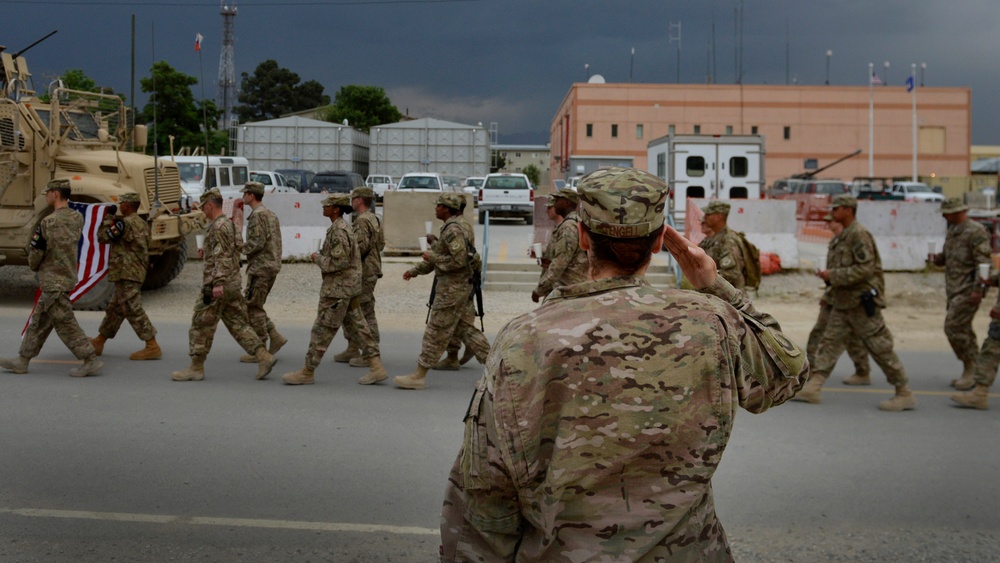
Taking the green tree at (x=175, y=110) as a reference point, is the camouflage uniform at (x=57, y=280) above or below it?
below

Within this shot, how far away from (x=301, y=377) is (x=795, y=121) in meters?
61.4

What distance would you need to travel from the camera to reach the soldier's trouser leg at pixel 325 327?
8719 mm

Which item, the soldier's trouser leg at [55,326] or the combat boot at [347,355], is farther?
the combat boot at [347,355]

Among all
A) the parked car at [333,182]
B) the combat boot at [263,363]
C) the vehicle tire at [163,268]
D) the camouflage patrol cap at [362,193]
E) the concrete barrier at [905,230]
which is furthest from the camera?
the parked car at [333,182]

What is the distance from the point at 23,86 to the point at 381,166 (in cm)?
2847

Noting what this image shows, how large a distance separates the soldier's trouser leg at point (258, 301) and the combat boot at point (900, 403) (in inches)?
233

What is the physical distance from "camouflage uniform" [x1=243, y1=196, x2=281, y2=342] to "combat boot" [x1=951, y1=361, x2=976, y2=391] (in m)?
6.77

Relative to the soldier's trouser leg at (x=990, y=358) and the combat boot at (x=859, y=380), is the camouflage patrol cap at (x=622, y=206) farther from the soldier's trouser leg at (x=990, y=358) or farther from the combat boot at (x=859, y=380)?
the combat boot at (x=859, y=380)

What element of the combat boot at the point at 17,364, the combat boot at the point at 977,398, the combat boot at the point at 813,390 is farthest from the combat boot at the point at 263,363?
the combat boot at the point at 977,398

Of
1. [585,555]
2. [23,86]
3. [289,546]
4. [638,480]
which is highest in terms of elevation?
[23,86]

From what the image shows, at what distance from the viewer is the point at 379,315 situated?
1399 cm

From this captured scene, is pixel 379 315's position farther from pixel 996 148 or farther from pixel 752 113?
pixel 996 148

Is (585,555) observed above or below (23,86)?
below

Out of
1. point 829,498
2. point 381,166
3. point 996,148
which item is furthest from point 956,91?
point 829,498
